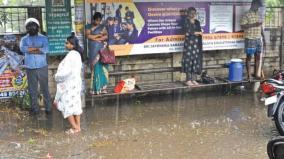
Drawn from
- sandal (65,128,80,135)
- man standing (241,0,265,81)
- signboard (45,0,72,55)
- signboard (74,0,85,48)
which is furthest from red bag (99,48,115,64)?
man standing (241,0,265,81)

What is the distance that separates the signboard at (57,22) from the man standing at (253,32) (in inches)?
152

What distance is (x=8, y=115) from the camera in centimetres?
845

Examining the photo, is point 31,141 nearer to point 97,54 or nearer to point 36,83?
point 36,83

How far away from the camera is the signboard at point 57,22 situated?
8523mm

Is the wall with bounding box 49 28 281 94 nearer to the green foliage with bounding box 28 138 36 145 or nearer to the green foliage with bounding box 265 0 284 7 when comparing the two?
the green foliage with bounding box 265 0 284 7

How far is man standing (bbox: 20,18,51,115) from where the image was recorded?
8.15 meters

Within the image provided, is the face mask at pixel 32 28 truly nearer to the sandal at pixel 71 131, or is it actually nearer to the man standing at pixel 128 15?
the sandal at pixel 71 131

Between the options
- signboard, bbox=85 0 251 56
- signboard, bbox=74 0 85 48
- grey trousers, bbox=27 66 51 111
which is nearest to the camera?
grey trousers, bbox=27 66 51 111

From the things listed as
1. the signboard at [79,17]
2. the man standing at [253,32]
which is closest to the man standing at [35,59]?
the signboard at [79,17]

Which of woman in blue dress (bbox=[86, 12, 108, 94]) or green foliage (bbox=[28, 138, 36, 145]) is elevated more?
woman in blue dress (bbox=[86, 12, 108, 94])

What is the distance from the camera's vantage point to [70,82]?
7.40 metres

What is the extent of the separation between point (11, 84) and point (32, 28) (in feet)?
4.50

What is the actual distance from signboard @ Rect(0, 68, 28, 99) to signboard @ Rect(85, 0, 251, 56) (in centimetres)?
166

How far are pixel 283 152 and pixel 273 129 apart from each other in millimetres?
4497
